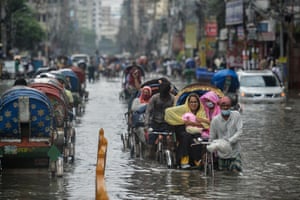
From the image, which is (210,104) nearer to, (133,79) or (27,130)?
(27,130)

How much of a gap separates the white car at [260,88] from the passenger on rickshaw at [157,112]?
19976mm

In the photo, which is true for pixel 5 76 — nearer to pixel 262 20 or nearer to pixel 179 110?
pixel 262 20

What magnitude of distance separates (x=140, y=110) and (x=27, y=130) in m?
4.25

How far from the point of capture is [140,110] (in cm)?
2231

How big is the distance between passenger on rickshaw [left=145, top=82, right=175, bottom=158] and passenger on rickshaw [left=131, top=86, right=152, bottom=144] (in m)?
0.41

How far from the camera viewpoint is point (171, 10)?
158000 millimetres

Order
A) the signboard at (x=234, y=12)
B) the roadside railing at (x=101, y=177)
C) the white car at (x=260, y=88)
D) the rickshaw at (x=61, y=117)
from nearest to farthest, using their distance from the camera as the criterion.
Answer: the roadside railing at (x=101, y=177) → the rickshaw at (x=61, y=117) → the white car at (x=260, y=88) → the signboard at (x=234, y=12)

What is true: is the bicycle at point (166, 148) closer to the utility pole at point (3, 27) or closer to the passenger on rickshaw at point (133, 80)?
the passenger on rickshaw at point (133, 80)

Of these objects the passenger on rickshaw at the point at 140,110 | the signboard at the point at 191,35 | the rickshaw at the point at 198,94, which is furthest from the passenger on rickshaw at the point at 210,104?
the signboard at the point at 191,35

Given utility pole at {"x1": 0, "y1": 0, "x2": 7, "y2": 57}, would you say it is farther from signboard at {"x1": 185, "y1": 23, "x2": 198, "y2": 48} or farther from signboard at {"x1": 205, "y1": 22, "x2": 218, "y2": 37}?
signboard at {"x1": 185, "y1": 23, "x2": 198, "y2": 48}

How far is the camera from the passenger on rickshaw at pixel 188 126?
18.8 meters

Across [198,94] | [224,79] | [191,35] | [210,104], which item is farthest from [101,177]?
[191,35]

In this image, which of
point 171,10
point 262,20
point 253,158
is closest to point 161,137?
point 253,158

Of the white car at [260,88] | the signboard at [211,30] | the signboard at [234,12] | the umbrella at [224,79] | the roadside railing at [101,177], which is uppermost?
the signboard at [234,12]
